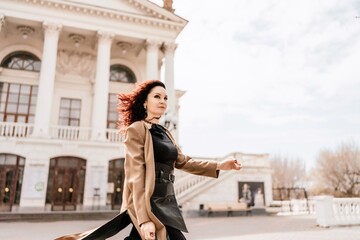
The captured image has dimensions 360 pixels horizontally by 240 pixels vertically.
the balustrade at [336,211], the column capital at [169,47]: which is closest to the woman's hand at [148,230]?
the balustrade at [336,211]

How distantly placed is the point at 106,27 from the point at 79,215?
523 inches

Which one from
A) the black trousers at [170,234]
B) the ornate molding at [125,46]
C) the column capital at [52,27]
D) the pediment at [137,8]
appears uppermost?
the pediment at [137,8]

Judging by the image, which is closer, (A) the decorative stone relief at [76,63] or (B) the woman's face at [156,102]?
(B) the woman's face at [156,102]

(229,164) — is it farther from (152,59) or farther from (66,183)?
(152,59)

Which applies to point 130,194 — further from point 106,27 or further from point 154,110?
point 106,27

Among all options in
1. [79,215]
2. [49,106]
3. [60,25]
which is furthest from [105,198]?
[60,25]

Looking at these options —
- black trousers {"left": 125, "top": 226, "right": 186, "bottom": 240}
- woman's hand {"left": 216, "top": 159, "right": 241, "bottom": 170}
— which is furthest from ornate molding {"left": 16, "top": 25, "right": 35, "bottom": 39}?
black trousers {"left": 125, "top": 226, "right": 186, "bottom": 240}

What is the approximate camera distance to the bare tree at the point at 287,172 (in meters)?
61.9

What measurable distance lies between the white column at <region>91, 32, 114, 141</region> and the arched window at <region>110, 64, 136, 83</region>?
3.62 meters

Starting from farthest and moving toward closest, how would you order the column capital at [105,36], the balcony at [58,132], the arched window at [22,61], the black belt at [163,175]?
the arched window at [22,61] → the column capital at [105,36] → the balcony at [58,132] → the black belt at [163,175]

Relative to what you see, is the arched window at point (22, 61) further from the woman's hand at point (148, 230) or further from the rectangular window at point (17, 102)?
the woman's hand at point (148, 230)

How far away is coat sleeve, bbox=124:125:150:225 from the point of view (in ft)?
6.37

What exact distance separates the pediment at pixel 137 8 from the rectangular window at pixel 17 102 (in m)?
7.66

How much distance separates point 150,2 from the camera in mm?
22641
